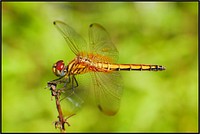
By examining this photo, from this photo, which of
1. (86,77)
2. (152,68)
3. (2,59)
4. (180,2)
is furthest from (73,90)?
(180,2)

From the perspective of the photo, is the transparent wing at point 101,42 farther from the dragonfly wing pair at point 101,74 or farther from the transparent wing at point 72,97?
the transparent wing at point 72,97

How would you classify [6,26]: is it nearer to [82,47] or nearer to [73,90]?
[82,47]

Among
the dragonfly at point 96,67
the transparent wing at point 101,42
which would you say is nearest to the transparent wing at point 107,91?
the dragonfly at point 96,67

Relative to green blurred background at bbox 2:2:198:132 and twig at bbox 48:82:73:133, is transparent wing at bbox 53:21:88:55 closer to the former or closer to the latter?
twig at bbox 48:82:73:133

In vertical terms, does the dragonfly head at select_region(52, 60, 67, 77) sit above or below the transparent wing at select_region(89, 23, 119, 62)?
below

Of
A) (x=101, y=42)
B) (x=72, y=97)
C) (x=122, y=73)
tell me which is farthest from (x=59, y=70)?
(x=122, y=73)

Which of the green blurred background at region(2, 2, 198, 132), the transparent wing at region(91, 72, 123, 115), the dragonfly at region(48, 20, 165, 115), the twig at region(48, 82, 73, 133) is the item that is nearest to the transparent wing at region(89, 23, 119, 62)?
the dragonfly at region(48, 20, 165, 115)

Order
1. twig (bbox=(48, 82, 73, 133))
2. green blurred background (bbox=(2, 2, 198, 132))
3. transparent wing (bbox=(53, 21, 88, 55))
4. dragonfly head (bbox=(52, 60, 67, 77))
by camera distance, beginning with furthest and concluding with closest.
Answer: green blurred background (bbox=(2, 2, 198, 132))
transparent wing (bbox=(53, 21, 88, 55))
dragonfly head (bbox=(52, 60, 67, 77))
twig (bbox=(48, 82, 73, 133))
